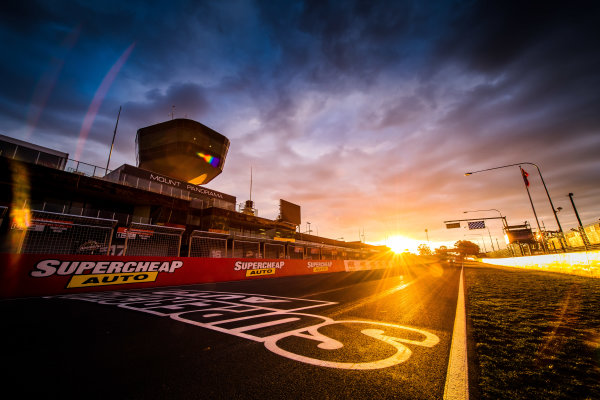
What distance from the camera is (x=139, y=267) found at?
31.6 ft

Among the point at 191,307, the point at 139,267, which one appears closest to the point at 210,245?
the point at 139,267


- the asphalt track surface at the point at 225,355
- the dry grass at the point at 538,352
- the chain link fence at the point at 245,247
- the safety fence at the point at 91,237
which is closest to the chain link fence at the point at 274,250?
the chain link fence at the point at 245,247

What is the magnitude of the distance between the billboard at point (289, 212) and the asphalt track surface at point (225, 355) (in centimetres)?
3601

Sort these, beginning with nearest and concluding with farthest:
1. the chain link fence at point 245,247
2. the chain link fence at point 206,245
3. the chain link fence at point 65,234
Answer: the chain link fence at point 65,234 < the chain link fence at point 206,245 < the chain link fence at point 245,247

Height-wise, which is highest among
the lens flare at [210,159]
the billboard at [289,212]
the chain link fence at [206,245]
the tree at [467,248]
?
the lens flare at [210,159]

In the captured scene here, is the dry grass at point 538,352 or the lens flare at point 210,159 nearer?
the dry grass at point 538,352

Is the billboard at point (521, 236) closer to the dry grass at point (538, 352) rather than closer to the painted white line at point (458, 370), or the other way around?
the dry grass at point (538, 352)

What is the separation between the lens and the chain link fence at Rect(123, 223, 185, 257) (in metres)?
10.8

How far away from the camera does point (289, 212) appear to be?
42.2 m

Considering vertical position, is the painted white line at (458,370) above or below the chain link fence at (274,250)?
below

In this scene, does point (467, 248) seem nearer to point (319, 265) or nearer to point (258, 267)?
point (319, 265)

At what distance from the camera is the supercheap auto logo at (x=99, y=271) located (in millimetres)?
7793

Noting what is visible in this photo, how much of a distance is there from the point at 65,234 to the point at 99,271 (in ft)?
8.31

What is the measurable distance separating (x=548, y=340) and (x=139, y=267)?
1220 centimetres
